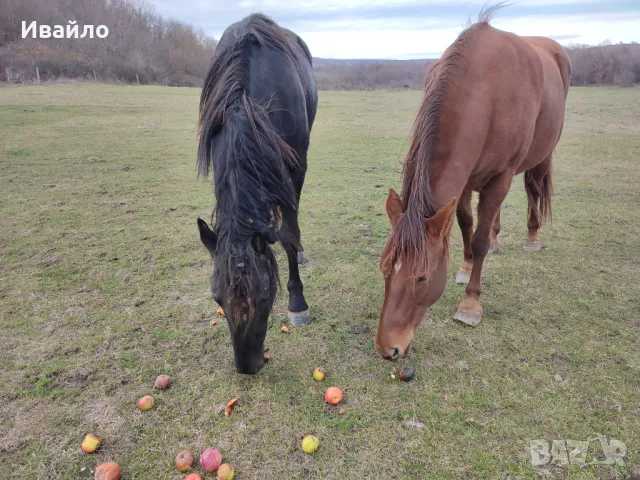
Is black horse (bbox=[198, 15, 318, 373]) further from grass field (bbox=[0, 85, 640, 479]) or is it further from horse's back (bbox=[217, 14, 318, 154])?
grass field (bbox=[0, 85, 640, 479])

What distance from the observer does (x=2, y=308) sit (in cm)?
348

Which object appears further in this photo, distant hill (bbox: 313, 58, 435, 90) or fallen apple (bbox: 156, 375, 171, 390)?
distant hill (bbox: 313, 58, 435, 90)

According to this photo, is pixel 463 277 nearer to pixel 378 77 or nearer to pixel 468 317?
pixel 468 317

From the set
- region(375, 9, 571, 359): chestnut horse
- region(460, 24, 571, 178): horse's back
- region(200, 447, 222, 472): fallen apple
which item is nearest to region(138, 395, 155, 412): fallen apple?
region(200, 447, 222, 472): fallen apple

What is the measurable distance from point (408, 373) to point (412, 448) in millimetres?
588

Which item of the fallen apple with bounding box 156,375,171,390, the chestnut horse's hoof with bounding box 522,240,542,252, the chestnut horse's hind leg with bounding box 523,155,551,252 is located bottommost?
the fallen apple with bounding box 156,375,171,390

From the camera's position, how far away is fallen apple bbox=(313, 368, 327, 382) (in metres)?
2.72

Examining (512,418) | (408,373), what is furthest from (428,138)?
(512,418)

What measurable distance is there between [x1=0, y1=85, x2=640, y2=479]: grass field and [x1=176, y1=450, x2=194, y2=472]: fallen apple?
0.06 m

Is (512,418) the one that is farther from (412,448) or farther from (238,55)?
(238,55)

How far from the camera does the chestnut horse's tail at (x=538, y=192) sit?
15.5 ft

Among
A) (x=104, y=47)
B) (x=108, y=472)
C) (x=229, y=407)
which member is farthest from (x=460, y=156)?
(x=104, y=47)

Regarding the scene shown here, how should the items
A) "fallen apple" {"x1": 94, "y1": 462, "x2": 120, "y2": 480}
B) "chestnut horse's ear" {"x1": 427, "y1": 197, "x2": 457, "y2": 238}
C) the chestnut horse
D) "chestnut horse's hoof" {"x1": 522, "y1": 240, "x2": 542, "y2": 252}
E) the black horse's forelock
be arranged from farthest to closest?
"chestnut horse's hoof" {"x1": 522, "y1": 240, "x2": 542, "y2": 252}, the chestnut horse, "chestnut horse's ear" {"x1": 427, "y1": 197, "x2": 457, "y2": 238}, the black horse's forelock, "fallen apple" {"x1": 94, "y1": 462, "x2": 120, "y2": 480}

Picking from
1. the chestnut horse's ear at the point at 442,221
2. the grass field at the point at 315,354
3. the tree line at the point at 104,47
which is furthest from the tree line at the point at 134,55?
the chestnut horse's ear at the point at 442,221
